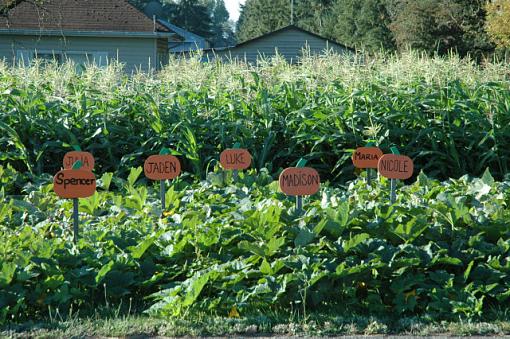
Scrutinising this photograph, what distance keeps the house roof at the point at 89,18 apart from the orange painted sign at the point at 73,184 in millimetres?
20226

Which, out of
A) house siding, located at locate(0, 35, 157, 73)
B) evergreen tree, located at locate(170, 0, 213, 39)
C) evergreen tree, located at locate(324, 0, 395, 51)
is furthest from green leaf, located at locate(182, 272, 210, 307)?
evergreen tree, located at locate(170, 0, 213, 39)

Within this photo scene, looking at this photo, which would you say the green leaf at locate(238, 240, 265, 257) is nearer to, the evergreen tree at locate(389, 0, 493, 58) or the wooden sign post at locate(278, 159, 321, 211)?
the wooden sign post at locate(278, 159, 321, 211)

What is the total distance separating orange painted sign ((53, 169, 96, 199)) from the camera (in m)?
4.79

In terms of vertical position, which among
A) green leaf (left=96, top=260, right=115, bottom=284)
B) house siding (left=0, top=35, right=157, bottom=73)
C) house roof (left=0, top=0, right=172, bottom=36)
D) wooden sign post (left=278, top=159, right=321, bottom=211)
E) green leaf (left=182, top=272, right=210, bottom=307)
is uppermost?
house roof (left=0, top=0, right=172, bottom=36)

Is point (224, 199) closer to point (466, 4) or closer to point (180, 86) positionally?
point (180, 86)

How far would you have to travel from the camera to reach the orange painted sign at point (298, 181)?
4848mm

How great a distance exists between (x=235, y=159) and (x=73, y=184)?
1745 mm

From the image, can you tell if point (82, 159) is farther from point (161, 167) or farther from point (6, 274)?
point (6, 274)

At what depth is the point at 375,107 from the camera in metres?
7.51

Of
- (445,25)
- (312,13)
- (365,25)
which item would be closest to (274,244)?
(445,25)

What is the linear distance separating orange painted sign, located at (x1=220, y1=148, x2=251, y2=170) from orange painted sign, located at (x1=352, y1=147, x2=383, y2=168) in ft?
2.96

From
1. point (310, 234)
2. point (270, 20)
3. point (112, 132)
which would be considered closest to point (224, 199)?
point (310, 234)

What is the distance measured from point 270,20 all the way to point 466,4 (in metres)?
30.5

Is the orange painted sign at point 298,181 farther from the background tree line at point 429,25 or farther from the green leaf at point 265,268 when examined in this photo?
the background tree line at point 429,25
